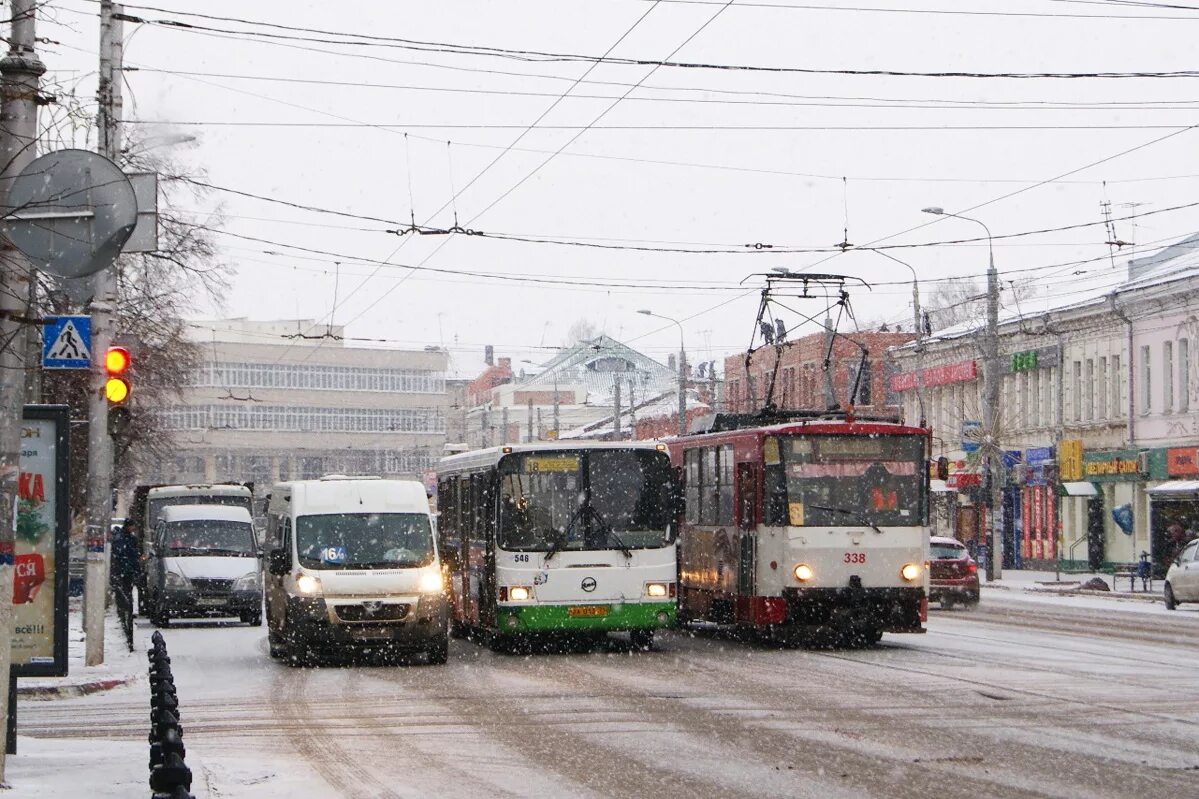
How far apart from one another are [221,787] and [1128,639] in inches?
672

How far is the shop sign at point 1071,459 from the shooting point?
5644cm

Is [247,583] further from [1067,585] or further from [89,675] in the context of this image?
[1067,585]

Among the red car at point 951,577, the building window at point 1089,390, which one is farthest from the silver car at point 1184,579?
the building window at point 1089,390

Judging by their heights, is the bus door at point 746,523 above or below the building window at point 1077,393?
below

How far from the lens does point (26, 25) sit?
31.8 ft

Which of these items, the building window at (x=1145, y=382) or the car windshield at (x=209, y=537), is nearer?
the car windshield at (x=209, y=537)

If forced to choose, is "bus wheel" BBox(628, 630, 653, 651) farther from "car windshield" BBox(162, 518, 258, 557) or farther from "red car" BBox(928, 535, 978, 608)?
"red car" BBox(928, 535, 978, 608)

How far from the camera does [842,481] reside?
78.1 feet

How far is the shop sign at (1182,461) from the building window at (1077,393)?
632 centimetres

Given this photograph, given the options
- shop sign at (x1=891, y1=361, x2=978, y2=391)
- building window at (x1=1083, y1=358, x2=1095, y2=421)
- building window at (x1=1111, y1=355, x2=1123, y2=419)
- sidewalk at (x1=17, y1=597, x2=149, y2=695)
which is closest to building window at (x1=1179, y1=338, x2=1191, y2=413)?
building window at (x1=1111, y1=355, x2=1123, y2=419)

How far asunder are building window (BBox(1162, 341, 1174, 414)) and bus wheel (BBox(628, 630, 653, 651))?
30857 millimetres

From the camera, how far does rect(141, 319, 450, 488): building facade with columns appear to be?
12419cm

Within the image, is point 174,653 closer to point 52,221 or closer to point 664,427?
point 52,221

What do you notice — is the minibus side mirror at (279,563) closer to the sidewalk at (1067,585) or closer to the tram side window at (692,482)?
the tram side window at (692,482)
